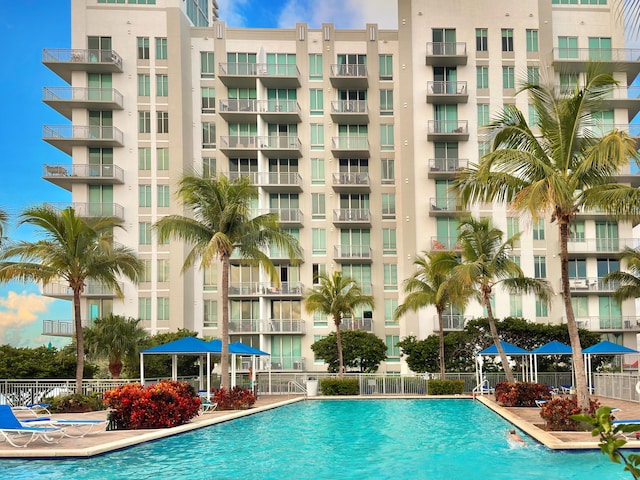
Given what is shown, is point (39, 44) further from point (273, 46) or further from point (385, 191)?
point (385, 191)

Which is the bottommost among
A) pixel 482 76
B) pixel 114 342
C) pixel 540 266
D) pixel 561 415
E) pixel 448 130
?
pixel 561 415

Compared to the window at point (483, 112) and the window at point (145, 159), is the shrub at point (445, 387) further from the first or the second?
the window at point (145, 159)

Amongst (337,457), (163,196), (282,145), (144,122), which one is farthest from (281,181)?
(337,457)

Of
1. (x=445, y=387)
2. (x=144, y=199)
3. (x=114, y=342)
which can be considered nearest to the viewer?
(x=445, y=387)

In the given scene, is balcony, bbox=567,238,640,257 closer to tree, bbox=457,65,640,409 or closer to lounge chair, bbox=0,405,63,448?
tree, bbox=457,65,640,409

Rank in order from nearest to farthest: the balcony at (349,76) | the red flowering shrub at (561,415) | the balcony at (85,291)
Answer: the red flowering shrub at (561,415) → the balcony at (85,291) → the balcony at (349,76)

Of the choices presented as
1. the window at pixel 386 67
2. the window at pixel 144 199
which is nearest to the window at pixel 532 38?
the window at pixel 386 67

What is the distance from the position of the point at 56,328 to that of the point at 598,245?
3651cm

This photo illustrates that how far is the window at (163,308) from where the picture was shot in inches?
1948

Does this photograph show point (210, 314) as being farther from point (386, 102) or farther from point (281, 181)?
point (386, 102)

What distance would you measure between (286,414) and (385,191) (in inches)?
1068

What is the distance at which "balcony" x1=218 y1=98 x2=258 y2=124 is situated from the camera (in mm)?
50812

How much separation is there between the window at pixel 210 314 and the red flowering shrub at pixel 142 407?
30.6m

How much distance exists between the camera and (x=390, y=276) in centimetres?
5150
